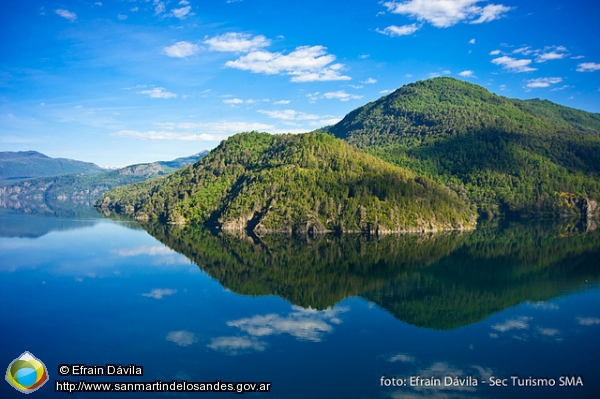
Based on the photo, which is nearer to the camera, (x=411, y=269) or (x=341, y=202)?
(x=411, y=269)

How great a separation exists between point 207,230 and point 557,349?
458 feet

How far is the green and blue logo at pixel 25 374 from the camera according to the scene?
42.7 meters

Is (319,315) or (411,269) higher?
(411,269)

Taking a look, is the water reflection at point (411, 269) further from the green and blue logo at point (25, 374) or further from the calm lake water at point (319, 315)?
the green and blue logo at point (25, 374)

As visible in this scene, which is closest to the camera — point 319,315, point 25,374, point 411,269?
point 25,374

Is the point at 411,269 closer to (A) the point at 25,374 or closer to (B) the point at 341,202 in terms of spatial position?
(B) the point at 341,202

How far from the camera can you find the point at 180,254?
126062 millimetres

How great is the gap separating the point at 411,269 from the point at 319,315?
36.8m

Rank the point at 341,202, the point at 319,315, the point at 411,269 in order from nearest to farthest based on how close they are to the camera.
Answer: the point at 319,315 < the point at 411,269 < the point at 341,202

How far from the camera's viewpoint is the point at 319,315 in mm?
69312

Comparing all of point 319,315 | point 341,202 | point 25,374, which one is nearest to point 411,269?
point 319,315

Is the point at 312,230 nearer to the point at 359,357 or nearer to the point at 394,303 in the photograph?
the point at 394,303

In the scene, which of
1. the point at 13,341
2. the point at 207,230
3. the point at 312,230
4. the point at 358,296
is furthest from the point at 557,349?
the point at 207,230

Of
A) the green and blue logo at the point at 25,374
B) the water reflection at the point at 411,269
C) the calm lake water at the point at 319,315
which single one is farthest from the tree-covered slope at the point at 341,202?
the green and blue logo at the point at 25,374
